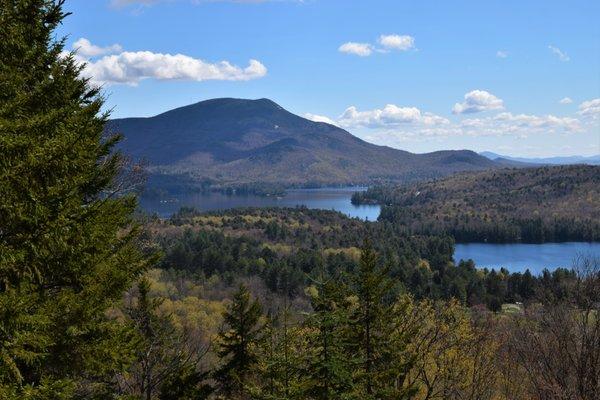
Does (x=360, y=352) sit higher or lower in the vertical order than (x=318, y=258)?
higher

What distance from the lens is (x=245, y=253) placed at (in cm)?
14062

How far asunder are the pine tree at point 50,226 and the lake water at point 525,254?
15289 centimetres

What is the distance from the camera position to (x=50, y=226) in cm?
733

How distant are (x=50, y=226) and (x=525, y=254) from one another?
619 feet

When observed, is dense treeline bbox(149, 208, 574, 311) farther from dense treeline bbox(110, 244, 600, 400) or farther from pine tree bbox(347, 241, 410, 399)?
pine tree bbox(347, 241, 410, 399)

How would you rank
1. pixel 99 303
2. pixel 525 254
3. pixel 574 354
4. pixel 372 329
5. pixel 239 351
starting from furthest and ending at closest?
pixel 525 254 → pixel 239 351 → pixel 574 354 → pixel 372 329 → pixel 99 303

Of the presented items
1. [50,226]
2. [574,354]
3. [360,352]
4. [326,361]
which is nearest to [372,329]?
[360,352]

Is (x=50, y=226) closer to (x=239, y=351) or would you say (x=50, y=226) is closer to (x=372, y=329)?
(x=372, y=329)

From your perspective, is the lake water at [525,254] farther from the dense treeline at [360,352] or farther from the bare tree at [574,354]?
the bare tree at [574,354]

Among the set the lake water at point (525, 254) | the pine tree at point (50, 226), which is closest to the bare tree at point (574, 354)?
the pine tree at point (50, 226)

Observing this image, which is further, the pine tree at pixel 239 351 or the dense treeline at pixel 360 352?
the pine tree at pixel 239 351

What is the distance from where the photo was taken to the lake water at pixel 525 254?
153500 millimetres

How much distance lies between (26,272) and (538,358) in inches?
603

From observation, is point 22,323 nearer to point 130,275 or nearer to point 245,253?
point 130,275
